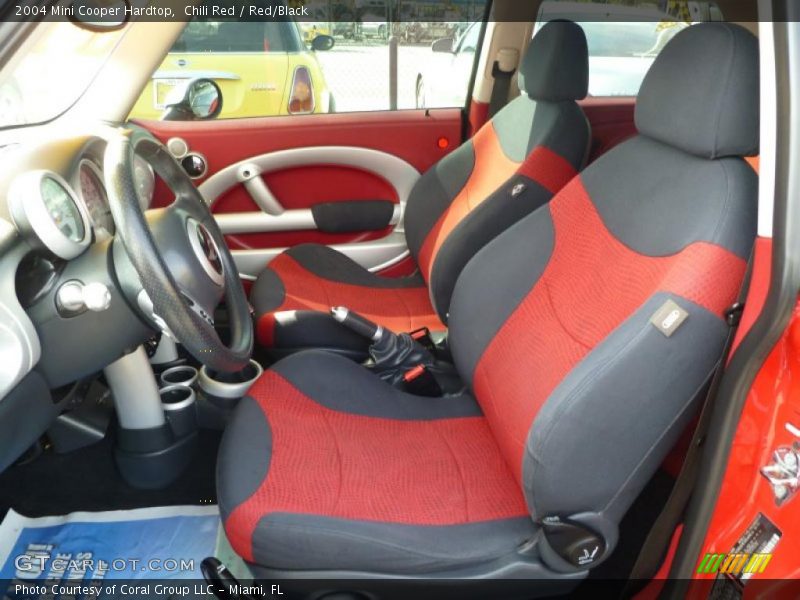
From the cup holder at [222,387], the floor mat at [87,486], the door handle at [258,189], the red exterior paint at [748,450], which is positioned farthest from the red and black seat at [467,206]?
the red exterior paint at [748,450]

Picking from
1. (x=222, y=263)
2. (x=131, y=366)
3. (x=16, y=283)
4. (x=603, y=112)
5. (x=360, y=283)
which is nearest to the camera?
(x=16, y=283)

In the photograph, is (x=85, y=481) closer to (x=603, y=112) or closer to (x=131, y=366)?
(x=131, y=366)

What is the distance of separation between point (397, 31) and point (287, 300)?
1.04m

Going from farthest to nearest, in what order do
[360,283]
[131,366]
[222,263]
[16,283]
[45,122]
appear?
[360,283]
[45,122]
[131,366]
[222,263]
[16,283]

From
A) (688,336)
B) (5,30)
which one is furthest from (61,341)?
(688,336)

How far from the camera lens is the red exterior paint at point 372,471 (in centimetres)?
100

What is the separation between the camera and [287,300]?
5.65ft

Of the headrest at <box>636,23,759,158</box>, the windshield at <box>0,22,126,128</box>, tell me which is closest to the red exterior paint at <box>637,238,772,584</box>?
the headrest at <box>636,23,759,158</box>

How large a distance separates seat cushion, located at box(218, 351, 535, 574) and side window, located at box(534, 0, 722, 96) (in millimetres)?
1099

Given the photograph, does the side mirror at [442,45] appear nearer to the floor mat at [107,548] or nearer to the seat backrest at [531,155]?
the seat backrest at [531,155]

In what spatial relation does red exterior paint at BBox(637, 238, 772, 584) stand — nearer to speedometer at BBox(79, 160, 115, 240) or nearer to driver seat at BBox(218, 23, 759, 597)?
driver seat at BBox(218, 23, 759, 597)

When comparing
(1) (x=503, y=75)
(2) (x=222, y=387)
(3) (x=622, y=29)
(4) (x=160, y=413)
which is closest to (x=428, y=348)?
(2) (x=222, y=387)

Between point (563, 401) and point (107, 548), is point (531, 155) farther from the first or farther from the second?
point (107, 548)

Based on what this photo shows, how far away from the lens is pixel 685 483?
3.23 ft
